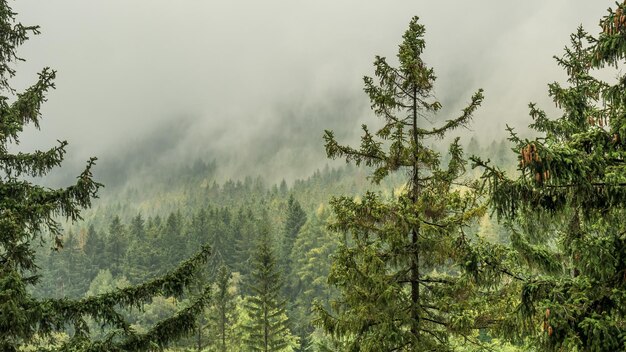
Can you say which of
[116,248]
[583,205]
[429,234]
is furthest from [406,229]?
[116,248]

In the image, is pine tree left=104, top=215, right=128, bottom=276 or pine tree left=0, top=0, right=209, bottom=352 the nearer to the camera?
pine tree left=0, top=0, right=209, bottom=352

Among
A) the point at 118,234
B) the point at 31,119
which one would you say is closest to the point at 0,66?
the point at 31,119

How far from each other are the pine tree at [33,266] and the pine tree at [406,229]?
11.7 feet

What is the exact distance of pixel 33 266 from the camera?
9.40m

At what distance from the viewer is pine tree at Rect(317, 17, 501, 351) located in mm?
10039

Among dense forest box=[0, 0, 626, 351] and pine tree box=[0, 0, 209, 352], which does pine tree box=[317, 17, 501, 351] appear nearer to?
dense forest box=[0, 0, 626, 351]

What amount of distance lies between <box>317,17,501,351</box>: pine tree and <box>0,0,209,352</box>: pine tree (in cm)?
357

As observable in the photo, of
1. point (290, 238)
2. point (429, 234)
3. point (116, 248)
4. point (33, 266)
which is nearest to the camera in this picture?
point (33, 266)

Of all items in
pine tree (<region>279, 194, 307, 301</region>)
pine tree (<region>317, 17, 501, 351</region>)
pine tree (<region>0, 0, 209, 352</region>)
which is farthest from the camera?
pine tree (<region>279, 194, 307, 301</region>)

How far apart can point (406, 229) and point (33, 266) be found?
8121 millimetres

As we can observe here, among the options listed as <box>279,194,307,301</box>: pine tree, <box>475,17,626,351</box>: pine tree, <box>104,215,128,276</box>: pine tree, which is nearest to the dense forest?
<box>475,17,626,351</box>: pine tree

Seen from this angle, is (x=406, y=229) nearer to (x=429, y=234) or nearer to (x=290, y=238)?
(x=429, y=234)

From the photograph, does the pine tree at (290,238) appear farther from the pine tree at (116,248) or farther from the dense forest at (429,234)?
the dense forest at (429,234)

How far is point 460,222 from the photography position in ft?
33.6
